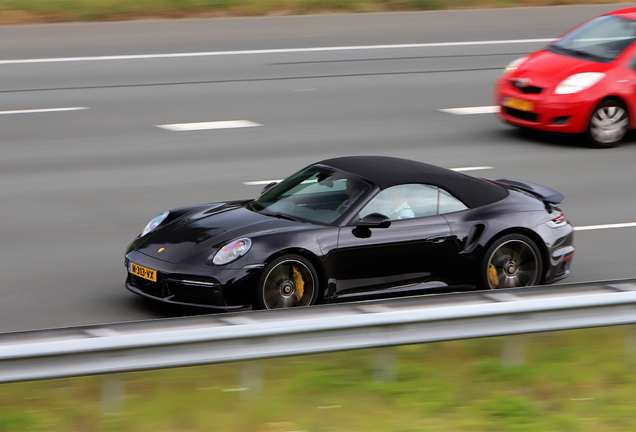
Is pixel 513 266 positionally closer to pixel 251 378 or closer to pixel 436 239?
pixel 436 239

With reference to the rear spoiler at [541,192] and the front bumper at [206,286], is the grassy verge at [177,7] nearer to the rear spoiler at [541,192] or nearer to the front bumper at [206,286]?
the rear spoiler at [541,192]

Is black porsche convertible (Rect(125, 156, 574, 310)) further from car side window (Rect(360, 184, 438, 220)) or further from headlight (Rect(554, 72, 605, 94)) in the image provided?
headlight (Rect(554, 72, 605, 94))

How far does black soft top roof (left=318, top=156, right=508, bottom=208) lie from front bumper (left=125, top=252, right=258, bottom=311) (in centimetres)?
140

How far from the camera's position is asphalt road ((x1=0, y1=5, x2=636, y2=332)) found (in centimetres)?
909

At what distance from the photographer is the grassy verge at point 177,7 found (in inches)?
781

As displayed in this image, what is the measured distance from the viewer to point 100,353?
4773 mm

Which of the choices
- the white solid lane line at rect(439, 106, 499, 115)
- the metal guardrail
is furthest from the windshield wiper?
the white solid lane line at rect(439, 106, 499, 115)

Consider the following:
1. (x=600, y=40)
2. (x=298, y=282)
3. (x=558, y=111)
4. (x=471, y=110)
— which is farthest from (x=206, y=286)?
(x=471, y=110)

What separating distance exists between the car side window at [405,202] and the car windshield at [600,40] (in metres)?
7.09

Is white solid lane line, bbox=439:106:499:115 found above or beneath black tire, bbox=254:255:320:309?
above

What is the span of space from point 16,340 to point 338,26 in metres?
16.2

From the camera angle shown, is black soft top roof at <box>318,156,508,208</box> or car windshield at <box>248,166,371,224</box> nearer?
car windshield at <box>248,166,371,224</box>

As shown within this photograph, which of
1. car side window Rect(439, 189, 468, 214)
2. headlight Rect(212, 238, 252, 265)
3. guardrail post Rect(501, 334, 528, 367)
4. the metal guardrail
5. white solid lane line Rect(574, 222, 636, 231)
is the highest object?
car side window Rect(439, 189, 468, 214)

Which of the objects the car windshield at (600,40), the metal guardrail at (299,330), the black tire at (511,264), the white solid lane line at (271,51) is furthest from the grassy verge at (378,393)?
the white solid lane line at (271,51)
